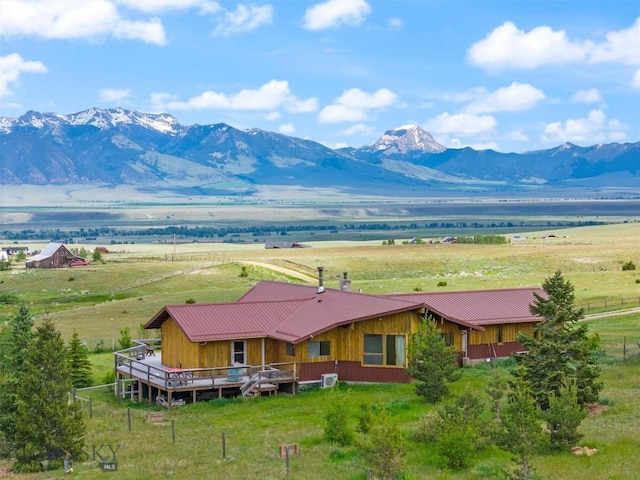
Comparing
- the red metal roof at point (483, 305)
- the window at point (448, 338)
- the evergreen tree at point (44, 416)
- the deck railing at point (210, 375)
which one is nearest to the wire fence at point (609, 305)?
the red metal roof at point (483, 305)

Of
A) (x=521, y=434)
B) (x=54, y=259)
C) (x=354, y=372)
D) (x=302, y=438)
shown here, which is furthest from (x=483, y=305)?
(x=54, y=259)

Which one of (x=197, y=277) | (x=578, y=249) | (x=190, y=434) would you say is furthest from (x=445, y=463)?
(x=578, y=249)

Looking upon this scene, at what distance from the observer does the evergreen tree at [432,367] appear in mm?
33375

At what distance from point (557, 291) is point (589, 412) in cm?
419

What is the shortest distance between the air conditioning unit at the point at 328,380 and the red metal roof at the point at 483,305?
571 centimetres

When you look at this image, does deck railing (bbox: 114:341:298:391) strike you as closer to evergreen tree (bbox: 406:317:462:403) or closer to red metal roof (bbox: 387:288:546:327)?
evergreen tree (bbox: 406:317:462:403)

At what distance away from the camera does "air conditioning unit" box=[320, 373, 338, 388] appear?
129ft

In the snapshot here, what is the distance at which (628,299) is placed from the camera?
64000 mm

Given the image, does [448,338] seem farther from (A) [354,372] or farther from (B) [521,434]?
(B) [521,434]

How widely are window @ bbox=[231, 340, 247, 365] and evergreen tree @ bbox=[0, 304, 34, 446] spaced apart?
31.9 ft

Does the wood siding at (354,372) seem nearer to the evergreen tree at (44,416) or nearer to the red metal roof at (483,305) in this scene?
the red metal roof at (483,305)

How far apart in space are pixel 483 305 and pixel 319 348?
31.9 ft

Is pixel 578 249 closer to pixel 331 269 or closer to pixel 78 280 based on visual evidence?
pixel 331 269

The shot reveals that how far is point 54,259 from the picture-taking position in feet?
440
